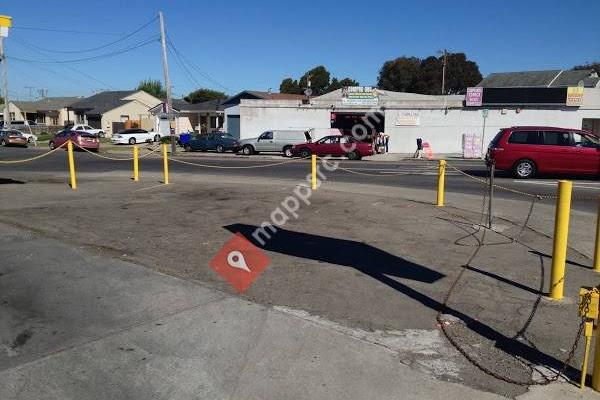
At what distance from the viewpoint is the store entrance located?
129 feet

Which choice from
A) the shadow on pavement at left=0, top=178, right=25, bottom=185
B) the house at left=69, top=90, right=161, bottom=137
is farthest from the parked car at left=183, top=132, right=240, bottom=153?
the house at left=69, top=90, right=161, bottom=137

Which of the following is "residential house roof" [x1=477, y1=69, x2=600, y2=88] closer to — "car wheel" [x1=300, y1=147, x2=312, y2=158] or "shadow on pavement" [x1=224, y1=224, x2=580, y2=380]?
"car wheel" [x1=300, y1=147, x2=312, y2=158]

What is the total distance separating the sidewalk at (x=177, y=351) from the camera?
3.71 metres

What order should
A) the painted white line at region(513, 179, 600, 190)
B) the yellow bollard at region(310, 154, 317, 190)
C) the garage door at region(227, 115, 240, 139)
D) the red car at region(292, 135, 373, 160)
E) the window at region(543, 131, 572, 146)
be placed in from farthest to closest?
1. the garage door at region(227, 115, 240, 139)
2. the red car at region(292, 135, 373, 160)
3. the window at region(543, 131, 572, 146)
4. the painted white line at region(513, 179, 600, 190)
5. the yellow bollard at region(310, 154, 317, 190)

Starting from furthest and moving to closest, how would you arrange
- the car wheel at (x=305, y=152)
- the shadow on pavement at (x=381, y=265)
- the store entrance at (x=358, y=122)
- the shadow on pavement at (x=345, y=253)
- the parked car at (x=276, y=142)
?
the store entrance at (x=358, y=122), the parked car at (x=276, y=142), the car wheel at (x=305, y=152), the shadow on pavement at (x=345, y=253), the shadow on pavement at (x=381, y=265)

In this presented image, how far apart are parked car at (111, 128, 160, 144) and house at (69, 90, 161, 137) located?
16.1 meters

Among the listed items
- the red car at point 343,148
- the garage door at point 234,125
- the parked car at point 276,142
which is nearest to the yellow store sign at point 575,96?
the red car at point 343,148

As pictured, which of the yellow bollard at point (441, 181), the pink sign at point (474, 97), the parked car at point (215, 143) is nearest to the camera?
the yellow bollard at point (441, 181)

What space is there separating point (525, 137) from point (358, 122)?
2209cm

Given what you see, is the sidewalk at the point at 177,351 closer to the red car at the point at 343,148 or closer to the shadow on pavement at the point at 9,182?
the shadow on pavement at the point at 9,182

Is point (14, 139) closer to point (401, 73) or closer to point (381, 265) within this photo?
point (381, 265)

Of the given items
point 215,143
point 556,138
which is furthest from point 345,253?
point 215,143

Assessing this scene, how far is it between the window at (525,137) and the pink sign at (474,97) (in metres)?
17.6

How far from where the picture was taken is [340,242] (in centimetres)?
819
